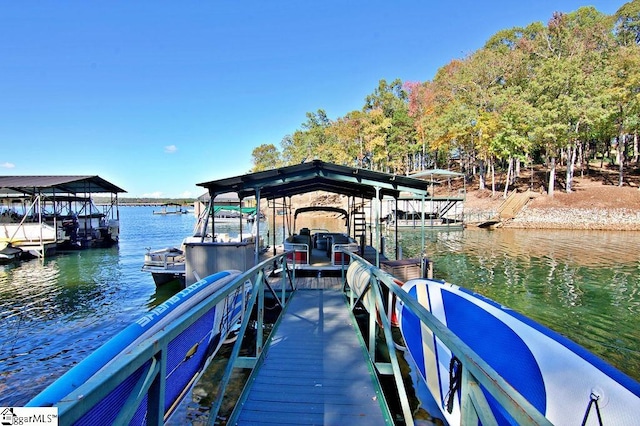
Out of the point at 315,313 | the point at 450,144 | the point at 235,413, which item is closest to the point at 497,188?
the point at 450,144

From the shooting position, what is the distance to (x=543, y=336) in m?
3.00

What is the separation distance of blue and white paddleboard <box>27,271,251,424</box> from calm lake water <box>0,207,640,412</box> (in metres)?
4.38

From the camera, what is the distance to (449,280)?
13430mm

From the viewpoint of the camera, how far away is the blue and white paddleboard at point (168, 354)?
168cm

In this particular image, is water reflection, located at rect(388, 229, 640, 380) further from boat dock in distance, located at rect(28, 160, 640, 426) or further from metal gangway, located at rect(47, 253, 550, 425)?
metal gangway, located at rect(47, 253, 550, 425)

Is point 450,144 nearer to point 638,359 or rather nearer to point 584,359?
point 638,359

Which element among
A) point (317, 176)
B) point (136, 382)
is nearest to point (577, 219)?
point (317, 176)

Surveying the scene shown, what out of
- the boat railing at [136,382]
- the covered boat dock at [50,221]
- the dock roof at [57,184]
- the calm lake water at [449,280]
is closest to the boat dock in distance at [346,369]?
the boat railing at [136,382]

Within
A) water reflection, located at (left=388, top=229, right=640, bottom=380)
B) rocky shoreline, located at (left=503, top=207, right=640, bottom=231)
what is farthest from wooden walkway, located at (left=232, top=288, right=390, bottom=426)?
rocky shoreline, located at (left=503, top=207, right=640, bottom=231)

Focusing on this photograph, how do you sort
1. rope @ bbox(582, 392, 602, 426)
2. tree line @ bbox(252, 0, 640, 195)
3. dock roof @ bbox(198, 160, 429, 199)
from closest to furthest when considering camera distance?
1. rope @ bbox(582, 392, 602, 426)
2. dock roof @ bbox(198, 160, 429, 199)
3. tree line @ bbox(252, 0, 640, 195)

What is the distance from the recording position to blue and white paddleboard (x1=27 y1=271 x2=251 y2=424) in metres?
1.68

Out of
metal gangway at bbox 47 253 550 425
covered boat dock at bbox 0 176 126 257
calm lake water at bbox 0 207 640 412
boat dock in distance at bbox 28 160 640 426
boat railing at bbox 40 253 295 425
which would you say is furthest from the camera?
covered boat dock at bbox 0 176 126 257

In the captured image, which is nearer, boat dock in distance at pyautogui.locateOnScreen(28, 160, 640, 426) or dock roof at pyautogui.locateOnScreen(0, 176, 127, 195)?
boat dock in distance at pyautogui.locateOnScreen(28, 160, 640, 426)

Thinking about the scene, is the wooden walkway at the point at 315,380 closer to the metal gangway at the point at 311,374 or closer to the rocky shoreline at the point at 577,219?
the metal gangway at the point at 311,374
